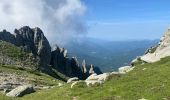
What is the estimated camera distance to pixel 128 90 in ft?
127

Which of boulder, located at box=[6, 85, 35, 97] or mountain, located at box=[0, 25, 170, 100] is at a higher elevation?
boulder, located at box=[6, 85, 35, 97]

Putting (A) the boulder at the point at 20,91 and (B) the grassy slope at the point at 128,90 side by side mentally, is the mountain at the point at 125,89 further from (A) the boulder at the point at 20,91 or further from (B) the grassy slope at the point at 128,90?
(A) the boulder at the point at 20,91

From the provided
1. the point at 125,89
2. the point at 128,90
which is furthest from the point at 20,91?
the point at 128,90

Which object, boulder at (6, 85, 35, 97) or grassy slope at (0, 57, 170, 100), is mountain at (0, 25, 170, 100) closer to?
grassy slope at (0, 57, 170, 100)

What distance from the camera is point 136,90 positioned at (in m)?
38.5

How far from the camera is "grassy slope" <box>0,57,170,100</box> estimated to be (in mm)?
37000

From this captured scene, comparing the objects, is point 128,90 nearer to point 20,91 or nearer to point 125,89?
point 125,89

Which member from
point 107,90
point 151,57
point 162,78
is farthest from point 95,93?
point 151,57

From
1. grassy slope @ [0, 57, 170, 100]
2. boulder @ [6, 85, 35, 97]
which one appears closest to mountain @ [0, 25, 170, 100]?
grassy slope @ [0, 57, 170, 100]

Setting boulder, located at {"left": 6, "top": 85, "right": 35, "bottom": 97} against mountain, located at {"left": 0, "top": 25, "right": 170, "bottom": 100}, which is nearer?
mountain, located at {"left": 0, "top": 25, "right": 170, "bottom": 100}

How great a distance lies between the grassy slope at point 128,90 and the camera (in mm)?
37000

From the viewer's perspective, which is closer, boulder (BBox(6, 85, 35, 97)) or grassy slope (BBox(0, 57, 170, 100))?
grassy slope (BBox(0, 57, 170, 100))

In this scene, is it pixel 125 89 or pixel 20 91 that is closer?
pixel 125 89

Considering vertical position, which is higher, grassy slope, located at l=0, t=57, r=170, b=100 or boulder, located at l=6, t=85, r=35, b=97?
boulder, located at l=6, t=85, r=35, b=97
